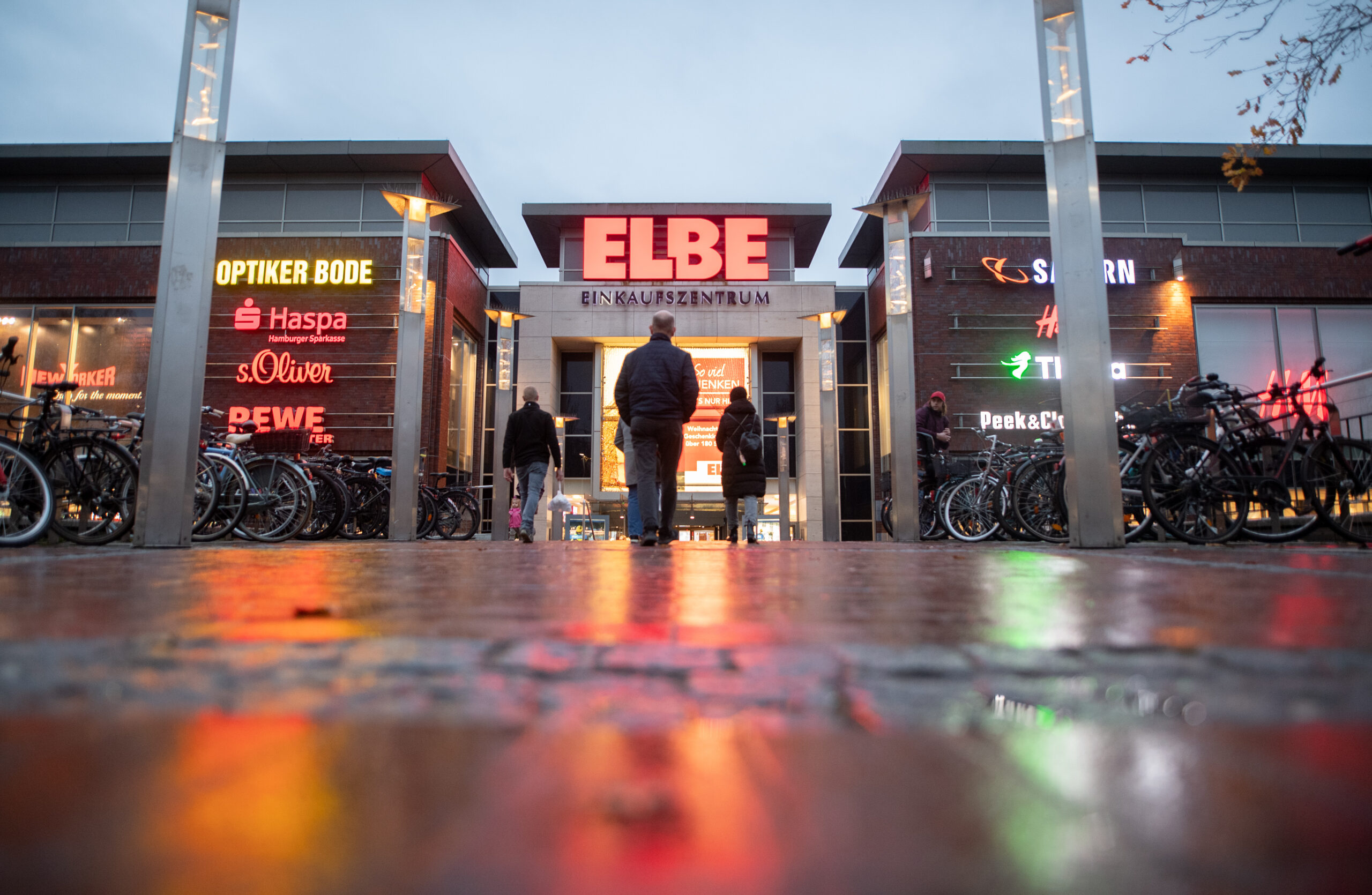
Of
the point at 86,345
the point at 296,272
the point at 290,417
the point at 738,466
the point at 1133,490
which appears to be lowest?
the point at 1133,490

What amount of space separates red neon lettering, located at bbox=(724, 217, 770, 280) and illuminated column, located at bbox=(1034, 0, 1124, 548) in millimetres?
17496

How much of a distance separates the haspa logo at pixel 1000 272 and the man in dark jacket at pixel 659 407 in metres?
14.2

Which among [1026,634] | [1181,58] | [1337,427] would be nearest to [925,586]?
[1026,634]

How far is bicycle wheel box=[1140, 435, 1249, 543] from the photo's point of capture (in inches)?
179

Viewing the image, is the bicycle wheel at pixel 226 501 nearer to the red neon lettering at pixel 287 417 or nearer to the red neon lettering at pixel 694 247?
the red neon lettering at pixel 287 417

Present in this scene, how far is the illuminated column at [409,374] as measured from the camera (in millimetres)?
8336

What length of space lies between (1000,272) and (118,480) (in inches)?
687

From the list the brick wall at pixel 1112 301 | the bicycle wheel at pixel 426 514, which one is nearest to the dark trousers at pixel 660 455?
the bicycle wheel at pixel 426 514

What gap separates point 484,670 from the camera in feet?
1.57

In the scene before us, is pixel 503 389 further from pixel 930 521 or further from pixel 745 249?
pixel 745 249

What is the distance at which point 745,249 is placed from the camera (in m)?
22.0

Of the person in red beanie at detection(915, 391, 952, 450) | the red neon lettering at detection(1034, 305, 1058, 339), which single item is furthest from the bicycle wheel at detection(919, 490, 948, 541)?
the red neon lettering at detection(1034, 305, 1058, 339)

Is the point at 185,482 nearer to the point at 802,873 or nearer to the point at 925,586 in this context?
the point at 925,586

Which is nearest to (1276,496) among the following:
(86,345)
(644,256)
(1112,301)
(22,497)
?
(22,497)
